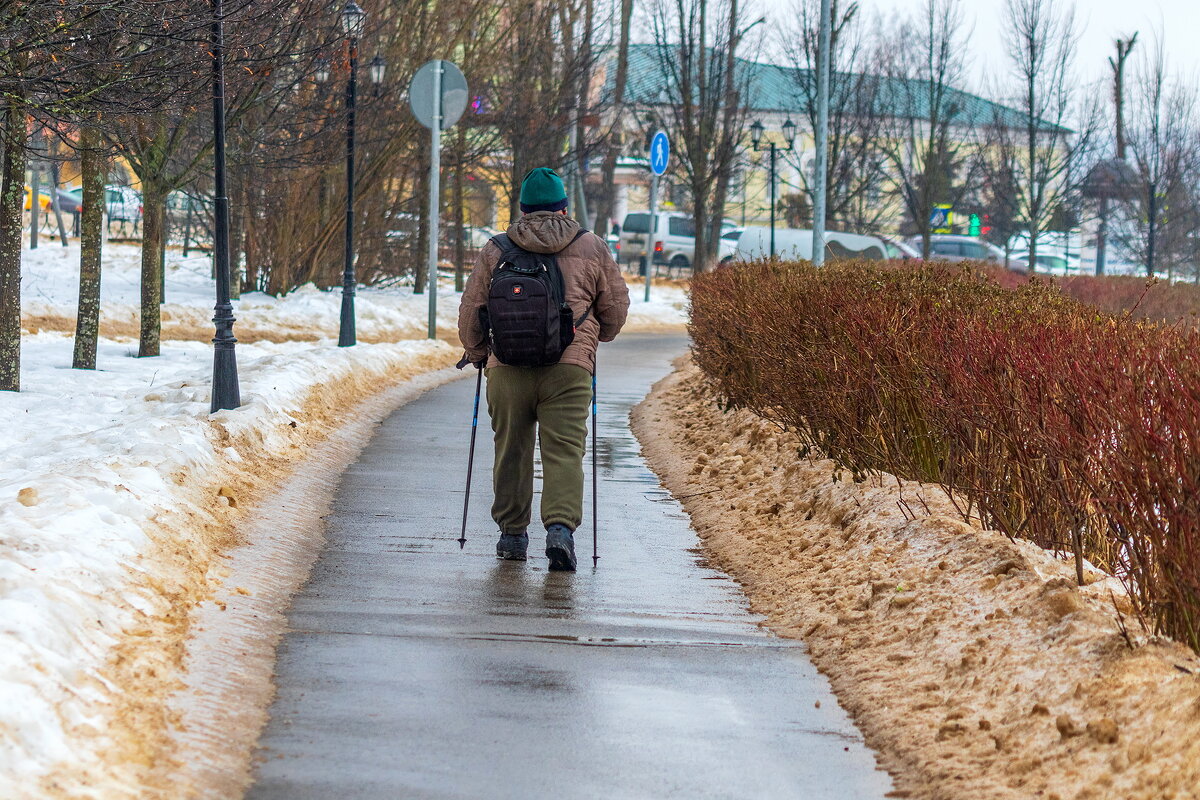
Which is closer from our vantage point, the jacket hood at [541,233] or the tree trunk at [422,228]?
the jacket hood at [541,233]

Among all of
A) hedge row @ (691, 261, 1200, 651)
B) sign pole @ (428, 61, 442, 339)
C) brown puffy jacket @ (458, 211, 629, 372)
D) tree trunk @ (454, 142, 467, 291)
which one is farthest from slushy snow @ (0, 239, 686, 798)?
tree trunk @ (454, 142, 467, 291)

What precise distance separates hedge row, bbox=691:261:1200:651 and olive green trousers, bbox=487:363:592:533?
1634 mm

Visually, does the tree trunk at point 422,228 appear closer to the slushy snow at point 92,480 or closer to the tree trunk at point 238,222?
the tree trunk at point 238,222

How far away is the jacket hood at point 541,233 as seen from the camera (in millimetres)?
7336

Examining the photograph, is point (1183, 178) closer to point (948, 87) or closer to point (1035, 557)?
point (948, 87)

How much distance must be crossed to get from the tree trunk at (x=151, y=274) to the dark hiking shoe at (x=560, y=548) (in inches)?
493

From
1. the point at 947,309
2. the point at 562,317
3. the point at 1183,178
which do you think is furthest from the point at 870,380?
the point at 1183,178

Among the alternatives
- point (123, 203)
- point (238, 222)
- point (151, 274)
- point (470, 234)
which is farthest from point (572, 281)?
point (470, 234)

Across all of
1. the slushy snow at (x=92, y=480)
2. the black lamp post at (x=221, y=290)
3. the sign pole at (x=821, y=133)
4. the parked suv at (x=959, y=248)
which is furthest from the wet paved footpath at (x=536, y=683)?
the parked suv at (x=959, y=248)

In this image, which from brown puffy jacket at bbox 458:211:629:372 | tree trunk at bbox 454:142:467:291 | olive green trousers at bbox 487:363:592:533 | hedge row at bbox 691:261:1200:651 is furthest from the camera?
tree trunk at bbox 454:142:467:291

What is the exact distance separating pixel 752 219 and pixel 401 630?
7708cm

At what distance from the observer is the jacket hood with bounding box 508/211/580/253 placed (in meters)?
7.34

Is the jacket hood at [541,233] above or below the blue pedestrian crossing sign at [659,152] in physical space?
below

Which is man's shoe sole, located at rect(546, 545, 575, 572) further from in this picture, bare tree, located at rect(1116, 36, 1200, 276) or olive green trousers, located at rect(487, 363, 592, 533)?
bare tree, located at rect(1116, 36, 1200, 276)
